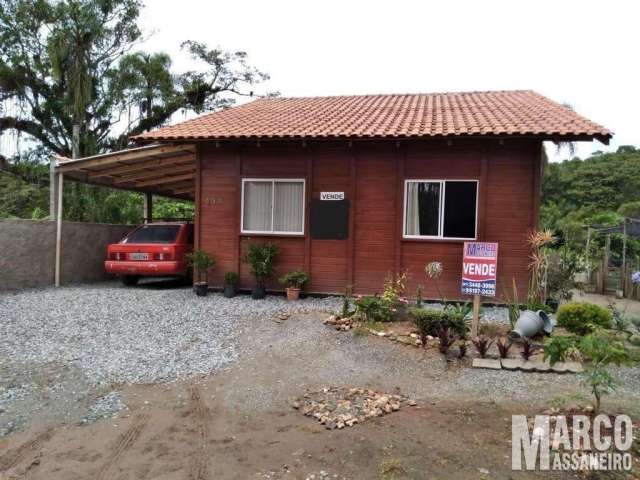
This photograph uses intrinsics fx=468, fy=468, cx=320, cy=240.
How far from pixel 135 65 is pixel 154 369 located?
23688mm

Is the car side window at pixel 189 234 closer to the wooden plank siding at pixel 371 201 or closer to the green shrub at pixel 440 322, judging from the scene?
the wooden plank siding at pixel 371 201

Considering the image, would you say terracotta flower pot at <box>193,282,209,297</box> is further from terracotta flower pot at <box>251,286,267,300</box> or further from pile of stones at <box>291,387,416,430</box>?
pile of stones at <box>291,387,416,430</box>

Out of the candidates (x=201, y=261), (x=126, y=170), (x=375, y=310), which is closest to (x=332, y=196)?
(x=201, y=261)

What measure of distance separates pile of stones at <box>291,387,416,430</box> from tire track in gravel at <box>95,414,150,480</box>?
1.43 metres

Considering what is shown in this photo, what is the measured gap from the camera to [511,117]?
9500mm

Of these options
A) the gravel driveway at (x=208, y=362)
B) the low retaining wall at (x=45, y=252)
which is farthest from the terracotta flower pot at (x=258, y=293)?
the low retaining wall at (x=45, y=252)

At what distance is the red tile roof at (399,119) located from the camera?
8586mm

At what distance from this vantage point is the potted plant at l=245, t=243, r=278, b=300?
956cm

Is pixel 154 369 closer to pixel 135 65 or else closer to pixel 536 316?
pixel 536 316

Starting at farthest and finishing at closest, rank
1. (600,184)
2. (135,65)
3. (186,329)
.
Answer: (600,184) → (135,65) → (186,329)

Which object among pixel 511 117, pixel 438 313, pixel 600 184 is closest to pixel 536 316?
pixel 438 313

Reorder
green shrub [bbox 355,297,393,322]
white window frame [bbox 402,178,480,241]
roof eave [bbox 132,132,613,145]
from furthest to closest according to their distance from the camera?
white window frame [bbox 402,178,480,241]
roof eave [bbox 132,132,613,145]
green shrub [bbox 355,297,393,322]

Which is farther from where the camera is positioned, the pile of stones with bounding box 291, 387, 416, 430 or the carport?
the carport

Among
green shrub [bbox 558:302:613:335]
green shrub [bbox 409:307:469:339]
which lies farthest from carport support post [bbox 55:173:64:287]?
green shrub [bbox 558:302:613:335]
